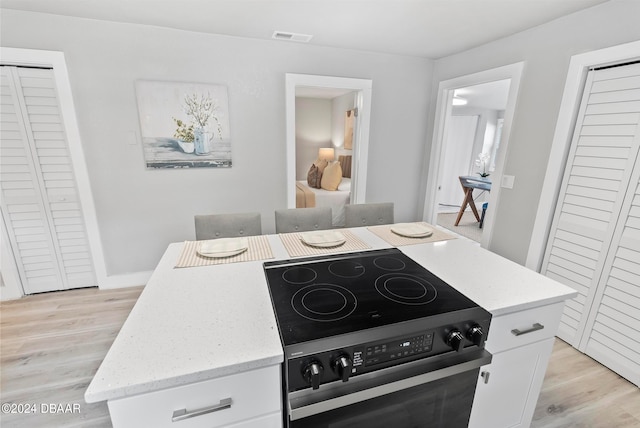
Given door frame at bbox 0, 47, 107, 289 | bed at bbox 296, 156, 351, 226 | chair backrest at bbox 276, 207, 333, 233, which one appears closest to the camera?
chair backrest at bbox 276, 207, 333, 233

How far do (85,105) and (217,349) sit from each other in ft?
8.65

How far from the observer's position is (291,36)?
2.48 m

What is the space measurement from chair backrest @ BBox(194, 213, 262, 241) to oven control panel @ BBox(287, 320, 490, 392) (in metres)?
1.31

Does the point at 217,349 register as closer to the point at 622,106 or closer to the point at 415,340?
the point at 415,340

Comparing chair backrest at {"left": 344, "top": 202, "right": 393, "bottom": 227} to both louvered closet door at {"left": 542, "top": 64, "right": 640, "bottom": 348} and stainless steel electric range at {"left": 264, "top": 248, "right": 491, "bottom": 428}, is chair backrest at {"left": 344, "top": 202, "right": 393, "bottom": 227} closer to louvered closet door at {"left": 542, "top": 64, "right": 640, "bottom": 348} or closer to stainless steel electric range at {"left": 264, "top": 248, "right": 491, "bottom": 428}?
stainless steel electric range at {"left": 264, "top": 248, "right": 491, "bottom": 428}

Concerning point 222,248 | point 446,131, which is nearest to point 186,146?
point 222,248

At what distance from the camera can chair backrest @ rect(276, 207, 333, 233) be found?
2.05 meters

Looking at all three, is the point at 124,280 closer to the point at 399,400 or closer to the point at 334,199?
the point at 334,199

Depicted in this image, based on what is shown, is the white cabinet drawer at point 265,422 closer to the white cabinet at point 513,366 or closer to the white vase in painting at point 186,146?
the white cabinet at point 513,366

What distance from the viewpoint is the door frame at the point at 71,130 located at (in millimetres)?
2176

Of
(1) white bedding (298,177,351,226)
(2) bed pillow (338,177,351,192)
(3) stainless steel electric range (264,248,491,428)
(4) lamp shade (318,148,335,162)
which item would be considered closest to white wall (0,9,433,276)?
(1) white bedding (298,177,351,226)

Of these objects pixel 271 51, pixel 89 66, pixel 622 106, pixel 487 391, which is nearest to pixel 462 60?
pixel 622 106

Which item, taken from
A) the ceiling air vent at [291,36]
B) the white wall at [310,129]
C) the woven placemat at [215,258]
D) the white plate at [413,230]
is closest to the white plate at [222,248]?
the woven placemat at [215,258]

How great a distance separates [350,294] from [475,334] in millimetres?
463
